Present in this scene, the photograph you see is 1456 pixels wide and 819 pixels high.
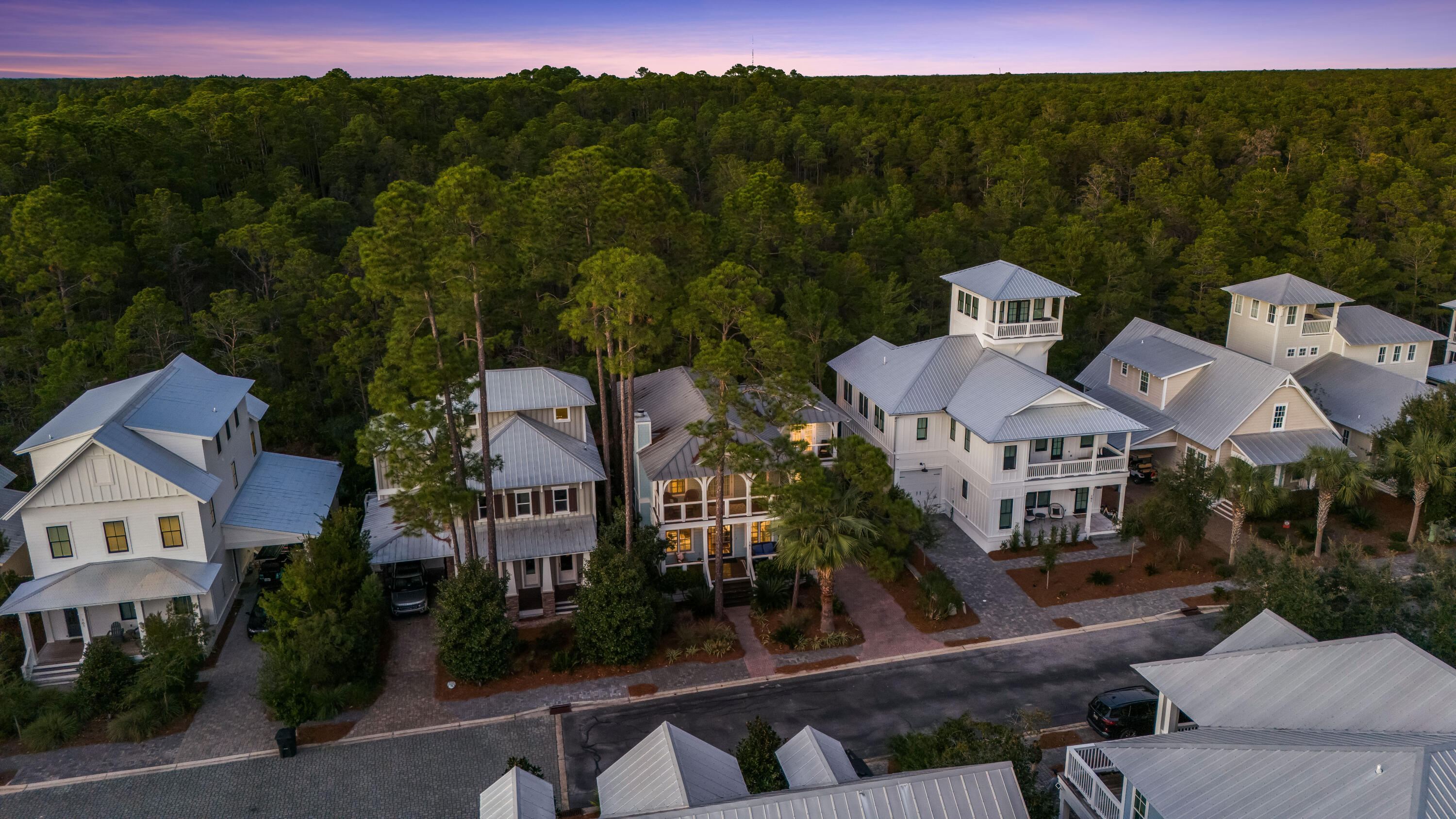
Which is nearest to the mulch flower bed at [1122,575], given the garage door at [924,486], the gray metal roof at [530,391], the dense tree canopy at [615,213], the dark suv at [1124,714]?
the garage door at [924,486]

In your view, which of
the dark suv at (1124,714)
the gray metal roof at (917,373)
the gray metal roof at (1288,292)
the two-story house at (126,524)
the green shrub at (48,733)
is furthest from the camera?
the gray metal roof at (1288,292)

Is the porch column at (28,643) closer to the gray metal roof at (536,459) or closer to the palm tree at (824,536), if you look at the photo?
the gray metal roof at (536,459)

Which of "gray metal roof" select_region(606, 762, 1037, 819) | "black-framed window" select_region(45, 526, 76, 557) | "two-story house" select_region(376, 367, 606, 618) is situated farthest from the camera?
"two-story house" select_region(376, 367, 606, 618)

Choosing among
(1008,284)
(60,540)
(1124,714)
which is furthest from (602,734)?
(1008,284)

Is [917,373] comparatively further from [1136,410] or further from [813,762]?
[813,762]

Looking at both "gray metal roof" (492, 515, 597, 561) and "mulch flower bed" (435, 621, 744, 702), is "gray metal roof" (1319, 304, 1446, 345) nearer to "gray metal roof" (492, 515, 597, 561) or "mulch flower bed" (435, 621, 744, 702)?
"mulch flower bed" (435, 621, 744, 702)

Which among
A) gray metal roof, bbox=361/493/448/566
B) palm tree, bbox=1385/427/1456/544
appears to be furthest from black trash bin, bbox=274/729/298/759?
palm tree, bbox=1385/427/1456/544

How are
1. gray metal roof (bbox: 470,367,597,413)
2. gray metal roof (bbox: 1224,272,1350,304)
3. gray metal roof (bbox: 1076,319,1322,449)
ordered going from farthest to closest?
gray metal roof (bbox: 1224,272,1350,304) → gray metal roof (bbox: 1076,319,1322,449) → gray metal roof (bbox: 470,367,597,413)
